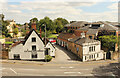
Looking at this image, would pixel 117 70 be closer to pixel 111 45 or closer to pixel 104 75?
pixel 104 75

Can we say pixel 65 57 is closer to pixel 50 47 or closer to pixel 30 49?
pixel 50 47

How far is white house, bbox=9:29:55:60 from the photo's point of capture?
34188 mm

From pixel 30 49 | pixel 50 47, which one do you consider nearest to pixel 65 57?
pixel 50 47

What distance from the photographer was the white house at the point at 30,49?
1346 inches

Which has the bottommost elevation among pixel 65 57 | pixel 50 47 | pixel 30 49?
pixel 65 57

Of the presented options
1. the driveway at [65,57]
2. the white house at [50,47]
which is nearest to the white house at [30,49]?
the white house at [50,47]

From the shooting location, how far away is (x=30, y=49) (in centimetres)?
3453

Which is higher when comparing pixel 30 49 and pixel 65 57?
pixel 30 49

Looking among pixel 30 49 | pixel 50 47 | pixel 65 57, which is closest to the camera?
pixel 30 49

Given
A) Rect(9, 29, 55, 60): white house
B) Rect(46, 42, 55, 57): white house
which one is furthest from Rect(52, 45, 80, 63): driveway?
Rect(9, 29, 55, 60): white house

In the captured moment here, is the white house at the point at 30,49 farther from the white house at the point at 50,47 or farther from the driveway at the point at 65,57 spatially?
the driveway at the point at 65,57

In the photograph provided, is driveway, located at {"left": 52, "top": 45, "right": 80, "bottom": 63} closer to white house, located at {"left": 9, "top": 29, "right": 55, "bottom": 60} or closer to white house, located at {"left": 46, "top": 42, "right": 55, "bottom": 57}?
white house, located at {"left": 46, "top": 42, "right": 55, "bottom": 57}

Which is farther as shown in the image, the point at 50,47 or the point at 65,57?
the point at 65,57

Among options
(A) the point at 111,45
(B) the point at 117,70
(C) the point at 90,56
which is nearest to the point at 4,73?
(C) the point at 90,56
